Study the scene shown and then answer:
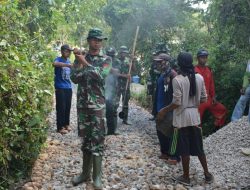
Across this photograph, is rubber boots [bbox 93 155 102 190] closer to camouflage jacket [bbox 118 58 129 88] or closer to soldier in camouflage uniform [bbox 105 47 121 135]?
soldier in camouflage uniform [bbox 105 47 121 135]

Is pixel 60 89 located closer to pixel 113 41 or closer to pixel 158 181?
pixel 158 181

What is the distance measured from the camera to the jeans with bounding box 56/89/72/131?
26.5 ft

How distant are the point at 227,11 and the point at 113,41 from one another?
872 cm

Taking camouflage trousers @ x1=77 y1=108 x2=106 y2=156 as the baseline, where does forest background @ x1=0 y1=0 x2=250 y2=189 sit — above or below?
above

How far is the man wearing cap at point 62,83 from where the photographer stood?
7.95 m

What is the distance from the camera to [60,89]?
805 cm

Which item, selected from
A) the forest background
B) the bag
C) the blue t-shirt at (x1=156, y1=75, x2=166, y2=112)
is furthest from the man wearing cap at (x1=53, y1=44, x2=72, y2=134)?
the bag

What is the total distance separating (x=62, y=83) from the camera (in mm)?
8078

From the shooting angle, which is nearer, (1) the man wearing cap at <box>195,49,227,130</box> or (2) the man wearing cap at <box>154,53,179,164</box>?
(2) the man wearing cap at <box>154,53,179,164</box>

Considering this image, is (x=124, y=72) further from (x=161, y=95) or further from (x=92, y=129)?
(x=92, y=129)

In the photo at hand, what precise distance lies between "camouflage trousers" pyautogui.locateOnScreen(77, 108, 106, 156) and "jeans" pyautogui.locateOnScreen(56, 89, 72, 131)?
10.4 feet

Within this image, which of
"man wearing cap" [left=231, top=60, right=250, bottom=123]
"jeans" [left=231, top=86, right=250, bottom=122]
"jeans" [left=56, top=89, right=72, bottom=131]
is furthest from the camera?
"jeans" [left=231, top=86, right=250, bottom=122]

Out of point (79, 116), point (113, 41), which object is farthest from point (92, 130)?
point (113, 41)

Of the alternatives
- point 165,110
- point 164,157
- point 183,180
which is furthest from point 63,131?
point 183,180
